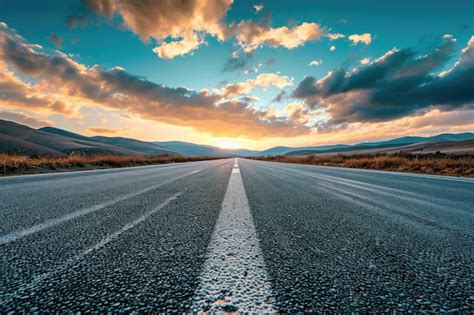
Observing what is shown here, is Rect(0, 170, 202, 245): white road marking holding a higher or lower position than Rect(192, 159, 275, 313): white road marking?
lower

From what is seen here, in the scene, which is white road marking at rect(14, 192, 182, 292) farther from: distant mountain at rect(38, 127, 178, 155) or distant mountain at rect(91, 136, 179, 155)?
distant mountain at rect(91, 136, 179, 155)

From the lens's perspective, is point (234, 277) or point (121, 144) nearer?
point (234, 277)

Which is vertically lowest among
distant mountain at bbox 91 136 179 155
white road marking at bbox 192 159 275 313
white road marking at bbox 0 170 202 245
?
white road marking at bbox 0 170 202 245

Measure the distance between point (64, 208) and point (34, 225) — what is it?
0.70 m

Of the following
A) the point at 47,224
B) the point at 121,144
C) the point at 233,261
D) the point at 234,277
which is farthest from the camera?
the point at 121,144

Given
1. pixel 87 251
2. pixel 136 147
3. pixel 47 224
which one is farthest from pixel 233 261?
pixel 136 147

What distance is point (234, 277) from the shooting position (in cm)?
99

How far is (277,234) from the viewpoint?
5.46 feet

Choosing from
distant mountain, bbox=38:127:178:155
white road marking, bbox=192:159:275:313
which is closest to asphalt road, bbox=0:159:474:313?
white road marking, bbox=192:159:275:313

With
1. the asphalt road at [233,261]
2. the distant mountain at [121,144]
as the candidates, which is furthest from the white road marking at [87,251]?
the distant mountain at [121,144]

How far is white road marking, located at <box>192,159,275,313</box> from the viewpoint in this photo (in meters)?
0.78

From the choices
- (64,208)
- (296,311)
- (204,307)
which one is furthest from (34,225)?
(296,311)

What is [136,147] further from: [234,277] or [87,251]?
[234,277]

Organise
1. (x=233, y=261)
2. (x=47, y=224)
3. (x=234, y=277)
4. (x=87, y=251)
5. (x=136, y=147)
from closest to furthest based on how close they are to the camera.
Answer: (x=234, y=277)
(x=233, y=261)
(x=87, y=251)
(x=47, y=224)
(x=136, y=147)
